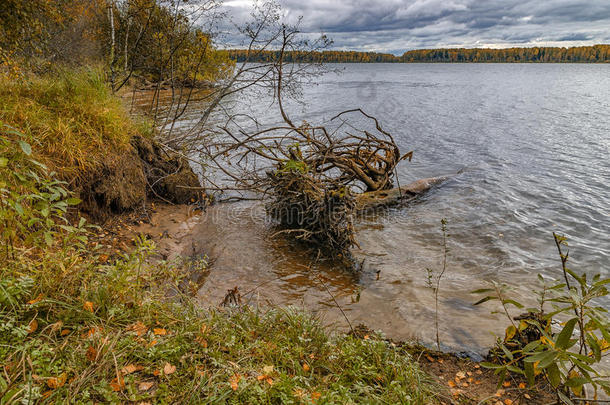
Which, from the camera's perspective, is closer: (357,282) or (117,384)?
(117,384)

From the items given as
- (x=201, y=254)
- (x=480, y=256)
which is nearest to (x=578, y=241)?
(x=480, y=256)

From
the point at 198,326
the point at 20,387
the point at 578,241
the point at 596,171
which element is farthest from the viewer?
the point at 596,171

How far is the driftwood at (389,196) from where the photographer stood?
8.52 meters

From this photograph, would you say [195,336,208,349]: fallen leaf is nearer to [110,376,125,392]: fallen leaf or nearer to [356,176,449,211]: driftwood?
[110,376,125,392]: fallen leaf

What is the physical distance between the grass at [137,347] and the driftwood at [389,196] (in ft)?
16.7

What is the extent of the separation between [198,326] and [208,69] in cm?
802

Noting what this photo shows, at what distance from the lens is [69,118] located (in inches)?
212

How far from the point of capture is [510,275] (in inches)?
232

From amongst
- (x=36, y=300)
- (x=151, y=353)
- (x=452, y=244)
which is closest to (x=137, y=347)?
(x=151, y=353)

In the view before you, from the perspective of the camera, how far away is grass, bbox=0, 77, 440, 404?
2135 mm

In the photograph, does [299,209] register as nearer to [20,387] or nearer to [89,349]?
[89,349]

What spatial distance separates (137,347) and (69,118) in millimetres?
4549

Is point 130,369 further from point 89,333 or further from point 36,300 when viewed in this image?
point 36,300

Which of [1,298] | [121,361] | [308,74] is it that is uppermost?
[308,74]
